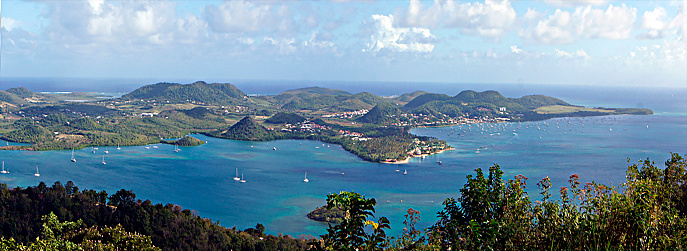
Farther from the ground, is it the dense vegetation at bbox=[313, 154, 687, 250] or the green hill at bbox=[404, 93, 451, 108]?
the green hill at bbox=[404, 93, 451, 108]

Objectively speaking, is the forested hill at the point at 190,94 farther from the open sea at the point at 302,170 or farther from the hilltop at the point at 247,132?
the open sea at the point at 302,170

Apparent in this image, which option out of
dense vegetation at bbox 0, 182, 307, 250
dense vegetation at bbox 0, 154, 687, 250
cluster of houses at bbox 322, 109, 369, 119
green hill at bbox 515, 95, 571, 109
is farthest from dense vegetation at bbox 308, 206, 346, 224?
green hill at bbox 515, 95, 571, 109

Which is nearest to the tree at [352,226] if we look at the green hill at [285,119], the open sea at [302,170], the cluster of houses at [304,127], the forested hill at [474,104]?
the open sea at [302,170]

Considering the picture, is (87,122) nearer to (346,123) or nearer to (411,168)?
(346,123)

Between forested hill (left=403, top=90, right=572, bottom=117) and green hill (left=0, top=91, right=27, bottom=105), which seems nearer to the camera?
forested hill (left=403, top=90, right=572, bottom=117)

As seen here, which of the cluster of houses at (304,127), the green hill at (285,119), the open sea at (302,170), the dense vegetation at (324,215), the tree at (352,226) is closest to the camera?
the tree at (352,226)

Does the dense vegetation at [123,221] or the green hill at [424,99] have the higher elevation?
the green hill at [424,99]

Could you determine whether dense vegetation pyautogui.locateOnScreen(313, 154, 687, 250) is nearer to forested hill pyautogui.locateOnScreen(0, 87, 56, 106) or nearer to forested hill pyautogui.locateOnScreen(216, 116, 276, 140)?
forested hill pyautogui.locateOnScreen(216, 116, 276, 140)
